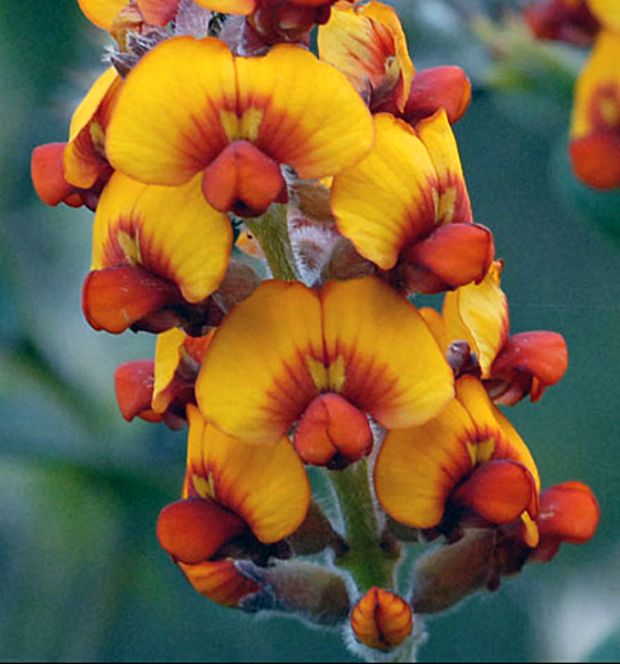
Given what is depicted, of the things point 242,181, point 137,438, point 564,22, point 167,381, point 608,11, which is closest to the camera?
point 242,181

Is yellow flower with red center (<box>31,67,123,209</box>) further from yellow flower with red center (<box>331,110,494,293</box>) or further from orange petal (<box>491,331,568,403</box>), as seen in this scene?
orange petal (<box>491,331,568,403</box>)

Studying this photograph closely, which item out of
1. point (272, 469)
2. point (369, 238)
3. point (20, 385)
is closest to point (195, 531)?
point (272, 469)

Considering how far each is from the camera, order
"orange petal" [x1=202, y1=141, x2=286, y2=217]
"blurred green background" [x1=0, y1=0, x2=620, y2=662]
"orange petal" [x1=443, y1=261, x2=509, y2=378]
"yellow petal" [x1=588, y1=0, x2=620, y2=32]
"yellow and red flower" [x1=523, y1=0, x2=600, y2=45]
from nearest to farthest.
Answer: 1. "orange petal" [x1=202, y1=141, x2=286, y2=217]
2. "orange petal" [x1=443, y1=261, x2=509, y2=378]
3. "yellow petal" [x1=588, y1=0, x2=620, y2=32]
4. "yellow and red flower" [x1=523, y1=0, x2=600, y2=45]
5. "blurred green background" [x1=0, y1=0, x2=620, y2=662]

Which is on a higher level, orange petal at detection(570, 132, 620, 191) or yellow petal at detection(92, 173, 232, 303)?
yellow petal at detection(92, 173, 232, 303)

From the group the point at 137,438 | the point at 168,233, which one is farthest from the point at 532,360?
the point at 137,438

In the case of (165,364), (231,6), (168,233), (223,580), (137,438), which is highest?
(231,6)

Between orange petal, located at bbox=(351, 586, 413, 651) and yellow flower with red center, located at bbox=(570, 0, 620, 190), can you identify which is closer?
orange petal, located at bbox=(351, 586, 413, 651)

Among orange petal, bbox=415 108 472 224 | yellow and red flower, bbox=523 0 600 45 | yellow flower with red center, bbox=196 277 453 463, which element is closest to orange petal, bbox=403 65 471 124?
orange petal, bbox=415 108 472 224

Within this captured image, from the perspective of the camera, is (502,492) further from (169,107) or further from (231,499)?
(169,107)
